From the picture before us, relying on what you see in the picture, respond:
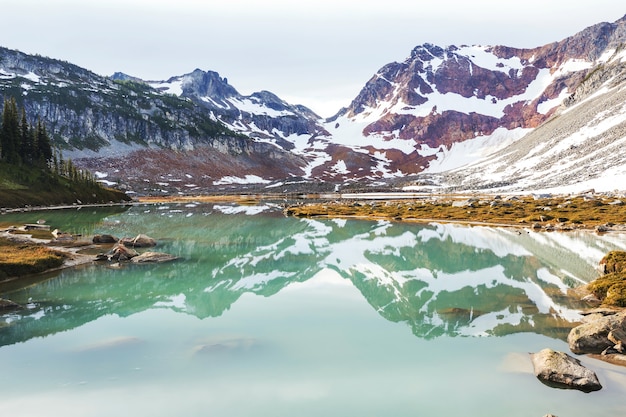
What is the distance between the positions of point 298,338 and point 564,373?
35.0 ft

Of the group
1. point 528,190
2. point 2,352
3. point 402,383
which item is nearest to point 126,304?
point 2,352

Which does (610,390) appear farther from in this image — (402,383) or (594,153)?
(594,153)

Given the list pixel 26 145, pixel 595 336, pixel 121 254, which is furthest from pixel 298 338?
pixel 26 145

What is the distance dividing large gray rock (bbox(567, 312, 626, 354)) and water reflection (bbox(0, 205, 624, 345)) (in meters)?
2.01

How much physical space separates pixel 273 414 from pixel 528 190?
14841cm

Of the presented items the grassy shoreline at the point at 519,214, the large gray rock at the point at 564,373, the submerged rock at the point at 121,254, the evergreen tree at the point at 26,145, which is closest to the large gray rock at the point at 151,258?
the submerged rock at the point at 121,254

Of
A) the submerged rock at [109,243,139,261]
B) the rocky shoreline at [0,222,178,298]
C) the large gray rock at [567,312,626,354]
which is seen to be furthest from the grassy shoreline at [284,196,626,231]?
the submerged rock at [109,243,139,261]

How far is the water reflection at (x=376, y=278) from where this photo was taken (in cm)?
2355

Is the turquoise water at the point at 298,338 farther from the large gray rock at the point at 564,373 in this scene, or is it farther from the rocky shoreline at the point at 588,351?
the rocky shoreline at the point at 588,351

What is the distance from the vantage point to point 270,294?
98.7 ft

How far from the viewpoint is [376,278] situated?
36062 millimetres

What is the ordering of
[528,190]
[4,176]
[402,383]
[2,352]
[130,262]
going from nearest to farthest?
[402,383], [2,352], [130,262], [4,176], [528,190]

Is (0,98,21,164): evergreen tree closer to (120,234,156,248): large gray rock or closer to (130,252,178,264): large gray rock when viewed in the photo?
(120,234,156,248): large gray rock

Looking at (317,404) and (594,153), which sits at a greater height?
→ (594,153)
